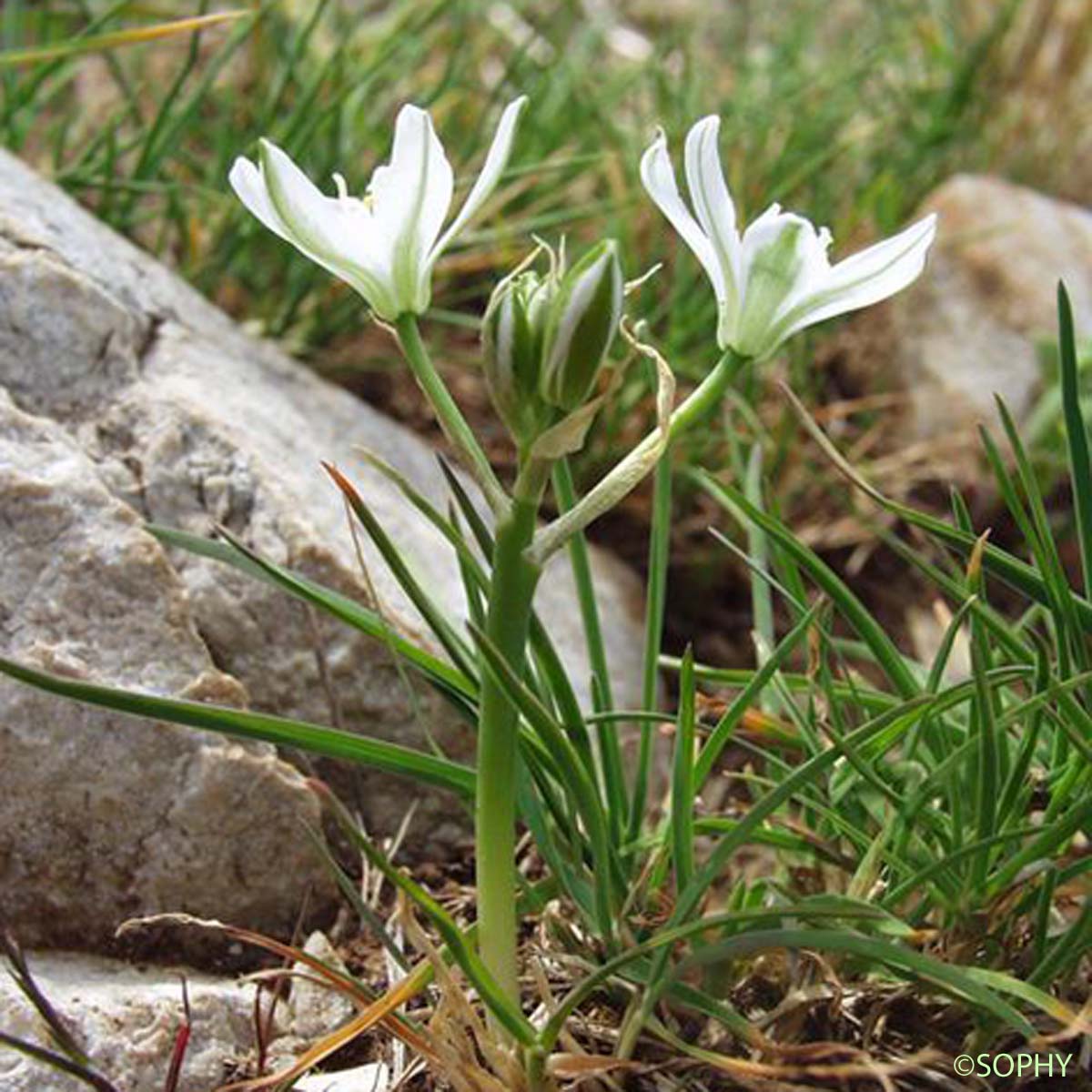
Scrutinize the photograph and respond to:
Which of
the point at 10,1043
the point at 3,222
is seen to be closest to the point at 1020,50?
the point at 3,222

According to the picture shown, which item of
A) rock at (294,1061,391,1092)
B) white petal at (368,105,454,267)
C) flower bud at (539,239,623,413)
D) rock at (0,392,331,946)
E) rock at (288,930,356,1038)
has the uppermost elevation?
white petal at (368,105,454,267)

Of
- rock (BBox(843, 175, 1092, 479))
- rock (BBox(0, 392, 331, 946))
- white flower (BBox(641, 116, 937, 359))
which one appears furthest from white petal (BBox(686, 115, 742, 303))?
rock (BBox(843, 175, 1092, 479))

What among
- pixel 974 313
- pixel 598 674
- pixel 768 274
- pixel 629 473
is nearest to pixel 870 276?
pixel 768 274

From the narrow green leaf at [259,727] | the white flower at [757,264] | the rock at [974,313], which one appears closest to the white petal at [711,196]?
the white flower at [757,264]

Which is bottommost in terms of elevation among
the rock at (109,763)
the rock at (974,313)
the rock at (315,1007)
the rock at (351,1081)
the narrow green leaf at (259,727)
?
the rock at (315,1007)

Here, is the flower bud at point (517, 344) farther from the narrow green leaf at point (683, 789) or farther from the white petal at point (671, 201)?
the narrow green leaf at point (683, 789)

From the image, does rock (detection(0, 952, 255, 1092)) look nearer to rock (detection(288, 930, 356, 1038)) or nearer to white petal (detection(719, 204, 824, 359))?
rock (detection(288, 930, 356, 1038))

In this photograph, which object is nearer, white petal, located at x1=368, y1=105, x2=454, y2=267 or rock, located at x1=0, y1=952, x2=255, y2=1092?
white petal, located at x1=368, y1=105, x2=454, y2=267

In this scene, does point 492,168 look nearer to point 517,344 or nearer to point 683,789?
point 517,344
